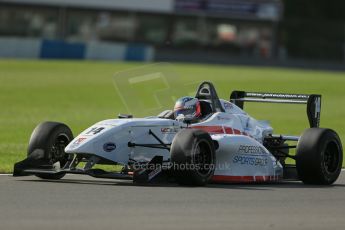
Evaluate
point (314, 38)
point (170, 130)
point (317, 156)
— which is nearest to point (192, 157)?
point (170, 130)

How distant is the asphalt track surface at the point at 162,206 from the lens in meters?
9.34

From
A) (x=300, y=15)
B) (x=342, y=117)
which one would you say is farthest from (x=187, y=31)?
(x=342, y=117)

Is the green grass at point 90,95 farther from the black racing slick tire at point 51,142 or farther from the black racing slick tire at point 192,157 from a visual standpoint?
the black racing slick tire at point 192,157

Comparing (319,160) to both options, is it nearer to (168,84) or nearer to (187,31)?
(168,84)

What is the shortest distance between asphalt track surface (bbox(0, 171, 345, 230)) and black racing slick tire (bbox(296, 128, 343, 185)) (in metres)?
0.20

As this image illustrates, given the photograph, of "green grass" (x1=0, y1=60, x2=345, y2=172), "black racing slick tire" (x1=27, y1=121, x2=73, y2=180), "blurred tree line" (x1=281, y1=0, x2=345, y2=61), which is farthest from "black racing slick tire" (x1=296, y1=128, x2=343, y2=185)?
"blurred tree line" (x1=281, y1=0, x2=345, y2=61)

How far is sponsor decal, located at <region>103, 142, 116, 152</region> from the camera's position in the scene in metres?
12.3

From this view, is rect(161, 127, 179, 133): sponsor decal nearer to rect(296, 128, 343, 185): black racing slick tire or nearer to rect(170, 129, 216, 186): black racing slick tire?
rect(170, 129, 216, 186): black racing slick tire

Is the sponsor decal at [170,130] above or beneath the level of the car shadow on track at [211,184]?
above

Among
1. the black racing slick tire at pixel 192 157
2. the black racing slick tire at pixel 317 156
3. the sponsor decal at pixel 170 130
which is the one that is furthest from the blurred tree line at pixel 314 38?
the black racing slick tire at pixel 192 157

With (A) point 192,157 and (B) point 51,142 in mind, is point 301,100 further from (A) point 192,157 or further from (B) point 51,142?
(B) point 51,142

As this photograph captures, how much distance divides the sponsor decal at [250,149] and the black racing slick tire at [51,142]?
2.26 metres

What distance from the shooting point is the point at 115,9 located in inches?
2879

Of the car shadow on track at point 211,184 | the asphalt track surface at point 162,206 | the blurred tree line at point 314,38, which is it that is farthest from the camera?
the blurred tree line at point 314,38
